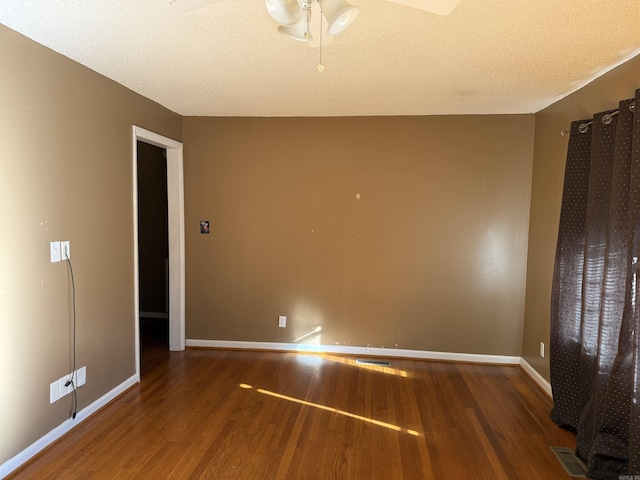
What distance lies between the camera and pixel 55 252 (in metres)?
2.41

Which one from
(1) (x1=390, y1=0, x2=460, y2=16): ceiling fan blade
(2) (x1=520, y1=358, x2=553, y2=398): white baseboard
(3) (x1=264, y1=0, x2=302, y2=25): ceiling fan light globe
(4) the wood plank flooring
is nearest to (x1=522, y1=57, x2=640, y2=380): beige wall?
(2) (x1=520, y1=358, x2=553, y2=398): white baseboard

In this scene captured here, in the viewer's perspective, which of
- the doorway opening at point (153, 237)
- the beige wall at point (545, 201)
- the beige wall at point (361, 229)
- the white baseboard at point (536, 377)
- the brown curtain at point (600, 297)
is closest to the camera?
the brown curtain at point (600, 297)

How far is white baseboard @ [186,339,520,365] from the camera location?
391 centimetres

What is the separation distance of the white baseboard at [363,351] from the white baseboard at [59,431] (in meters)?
1.06

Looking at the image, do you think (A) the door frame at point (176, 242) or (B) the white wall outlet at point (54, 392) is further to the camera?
(A) the door frame at point (176, 242)

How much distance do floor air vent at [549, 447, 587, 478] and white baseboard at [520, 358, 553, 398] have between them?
743 mm

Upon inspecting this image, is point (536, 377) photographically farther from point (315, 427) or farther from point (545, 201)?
point (315, 427)

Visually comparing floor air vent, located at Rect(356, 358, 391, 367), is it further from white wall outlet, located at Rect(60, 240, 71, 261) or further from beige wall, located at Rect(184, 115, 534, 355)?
white wall outlet, located at Rect(60, 240, 71, 261)

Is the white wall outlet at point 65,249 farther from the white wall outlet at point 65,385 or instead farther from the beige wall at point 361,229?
the beige wall at point 361,229

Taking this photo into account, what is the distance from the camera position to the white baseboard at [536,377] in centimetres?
321

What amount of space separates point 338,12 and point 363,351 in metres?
3.32

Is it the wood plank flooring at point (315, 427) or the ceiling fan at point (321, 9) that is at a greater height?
the ceiling fan at point (321, 9)

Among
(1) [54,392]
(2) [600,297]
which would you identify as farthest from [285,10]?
(1) [54,392]

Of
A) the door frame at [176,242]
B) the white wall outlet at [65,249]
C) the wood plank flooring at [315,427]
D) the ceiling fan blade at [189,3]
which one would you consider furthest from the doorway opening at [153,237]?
the ceiling fan blade at [189,3]
